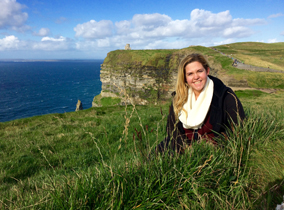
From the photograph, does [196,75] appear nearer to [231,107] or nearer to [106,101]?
[231,107]

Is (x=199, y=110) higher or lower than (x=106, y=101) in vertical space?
higher

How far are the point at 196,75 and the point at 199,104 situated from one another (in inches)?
25.1

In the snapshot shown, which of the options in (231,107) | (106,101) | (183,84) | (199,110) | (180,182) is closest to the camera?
(180,182)

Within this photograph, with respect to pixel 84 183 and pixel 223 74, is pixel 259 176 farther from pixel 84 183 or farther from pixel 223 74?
pixel 223 74

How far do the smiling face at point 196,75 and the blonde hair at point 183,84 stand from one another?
9 centimetres

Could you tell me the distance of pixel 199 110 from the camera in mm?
3697

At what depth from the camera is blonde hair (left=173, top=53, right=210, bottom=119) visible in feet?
12.4

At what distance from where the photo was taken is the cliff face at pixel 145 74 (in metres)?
75.7

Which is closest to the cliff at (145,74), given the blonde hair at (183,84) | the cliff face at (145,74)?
the cliff face at (145,74)

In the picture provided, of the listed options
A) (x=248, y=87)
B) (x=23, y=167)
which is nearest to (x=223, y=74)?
(x=248, y=87)

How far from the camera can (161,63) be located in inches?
3150

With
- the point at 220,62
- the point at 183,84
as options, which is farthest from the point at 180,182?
the point at 220,62

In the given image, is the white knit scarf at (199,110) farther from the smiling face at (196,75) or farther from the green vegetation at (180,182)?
the green vegetation at (180,182)

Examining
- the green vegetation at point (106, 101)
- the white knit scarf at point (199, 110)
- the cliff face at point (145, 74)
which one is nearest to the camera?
the white knit scarf at point (199, 110)
